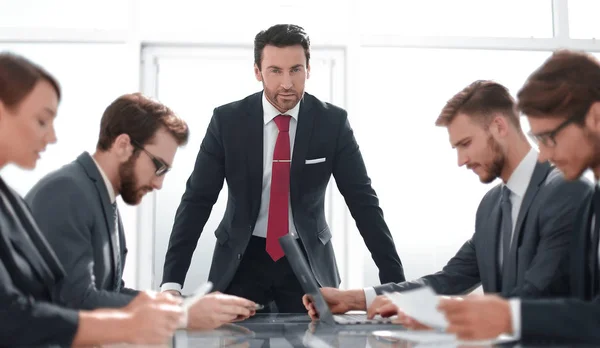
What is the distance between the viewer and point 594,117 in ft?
6.11

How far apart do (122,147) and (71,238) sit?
409 mm

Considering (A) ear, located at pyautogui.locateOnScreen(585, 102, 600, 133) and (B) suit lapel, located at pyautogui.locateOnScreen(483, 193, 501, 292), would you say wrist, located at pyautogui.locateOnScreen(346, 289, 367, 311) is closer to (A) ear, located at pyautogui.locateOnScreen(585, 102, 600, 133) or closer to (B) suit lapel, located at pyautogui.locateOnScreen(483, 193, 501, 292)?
(B) suit lapel, located at pyautogui.locateOnScreen(483, 193, 501, 292)

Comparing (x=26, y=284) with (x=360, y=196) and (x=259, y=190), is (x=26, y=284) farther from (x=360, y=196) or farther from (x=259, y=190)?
(x=360, y=196)

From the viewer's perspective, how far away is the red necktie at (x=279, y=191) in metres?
3.00

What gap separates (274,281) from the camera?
9.75 ft

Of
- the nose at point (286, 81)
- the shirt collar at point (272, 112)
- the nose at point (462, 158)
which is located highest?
the nose at point (286, 81)

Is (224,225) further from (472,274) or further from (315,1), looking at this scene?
(315,1)

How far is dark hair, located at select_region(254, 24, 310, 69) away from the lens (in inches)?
125

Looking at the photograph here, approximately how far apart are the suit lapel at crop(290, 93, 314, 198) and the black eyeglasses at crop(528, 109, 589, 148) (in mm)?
1256

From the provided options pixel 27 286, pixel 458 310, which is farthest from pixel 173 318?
pixel 458 310

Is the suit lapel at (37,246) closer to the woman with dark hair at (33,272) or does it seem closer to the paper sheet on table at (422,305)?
the woman with dark hair at (33,272)

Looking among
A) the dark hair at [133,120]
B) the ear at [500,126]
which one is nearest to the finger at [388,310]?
the ear at [500,126]

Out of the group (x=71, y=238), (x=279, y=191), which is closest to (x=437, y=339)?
(x=71, y=238)

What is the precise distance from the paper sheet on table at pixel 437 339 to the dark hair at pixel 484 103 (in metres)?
0.95
